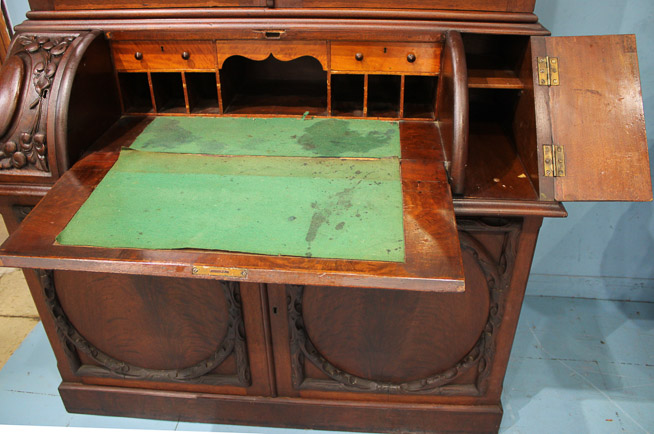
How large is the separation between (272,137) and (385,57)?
47cm

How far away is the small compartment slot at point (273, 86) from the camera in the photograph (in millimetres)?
1943

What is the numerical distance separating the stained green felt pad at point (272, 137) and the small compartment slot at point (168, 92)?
0.34 ft

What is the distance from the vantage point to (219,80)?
6.00ft

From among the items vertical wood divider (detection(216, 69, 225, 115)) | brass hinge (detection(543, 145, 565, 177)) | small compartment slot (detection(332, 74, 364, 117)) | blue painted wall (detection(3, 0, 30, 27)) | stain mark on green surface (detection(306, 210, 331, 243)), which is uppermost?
blue painted wall (detection(3, 0, 30, 27))

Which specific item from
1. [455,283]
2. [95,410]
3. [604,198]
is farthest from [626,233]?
[95,410]

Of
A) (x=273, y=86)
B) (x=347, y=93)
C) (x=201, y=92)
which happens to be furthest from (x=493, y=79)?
(x=201, y=92)

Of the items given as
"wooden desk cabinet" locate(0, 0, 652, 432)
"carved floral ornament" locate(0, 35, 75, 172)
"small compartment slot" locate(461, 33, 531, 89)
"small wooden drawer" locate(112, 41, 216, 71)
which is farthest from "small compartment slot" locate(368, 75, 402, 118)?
"carved floral ornament" locate(0, 35, 75, 172)

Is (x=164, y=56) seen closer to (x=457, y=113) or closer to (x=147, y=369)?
(x=457, y=113)

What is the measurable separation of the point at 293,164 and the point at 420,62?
568mm

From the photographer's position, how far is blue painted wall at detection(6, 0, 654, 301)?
2.16 m

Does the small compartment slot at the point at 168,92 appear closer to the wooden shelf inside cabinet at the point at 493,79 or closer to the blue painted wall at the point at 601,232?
the blue painted wall at the point at 601,232

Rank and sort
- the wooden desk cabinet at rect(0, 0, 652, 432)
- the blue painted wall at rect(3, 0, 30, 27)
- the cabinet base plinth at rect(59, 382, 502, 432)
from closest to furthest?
the wooden desk cabinet at rect(0, 0, 652, 432) < the cabinet base plinth at rect(59, 382, 502, 432) < the blue painted wall at rect(3, 0, 30, 27)

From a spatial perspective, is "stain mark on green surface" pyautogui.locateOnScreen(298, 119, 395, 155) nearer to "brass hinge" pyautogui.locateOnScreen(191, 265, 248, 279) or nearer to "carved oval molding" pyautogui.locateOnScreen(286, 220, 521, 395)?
"carved oval molding" pyautogui.locateOnScreen(286, 220, 521, 395)

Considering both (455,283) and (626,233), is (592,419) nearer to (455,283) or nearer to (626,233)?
(626,233)
